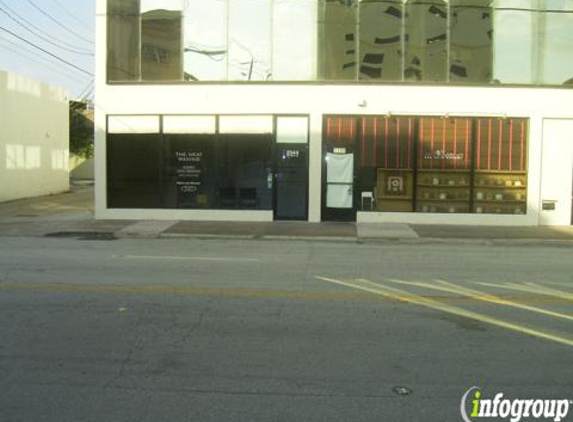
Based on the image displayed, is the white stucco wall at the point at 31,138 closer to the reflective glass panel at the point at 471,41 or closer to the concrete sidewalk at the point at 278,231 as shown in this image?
the concrete sidewalk at the point at 278,231

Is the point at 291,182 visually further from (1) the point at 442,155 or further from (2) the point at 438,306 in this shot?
(2) the point at 438,306

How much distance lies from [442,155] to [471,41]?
3220mm

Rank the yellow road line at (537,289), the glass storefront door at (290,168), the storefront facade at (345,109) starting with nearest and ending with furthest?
the yellow road line at (537,289)
the storefront facade at (345,109)
the glass storefront door at (290,168)

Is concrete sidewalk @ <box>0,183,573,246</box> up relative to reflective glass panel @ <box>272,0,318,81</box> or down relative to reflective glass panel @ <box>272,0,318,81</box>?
down

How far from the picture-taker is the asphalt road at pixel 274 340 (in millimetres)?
4977

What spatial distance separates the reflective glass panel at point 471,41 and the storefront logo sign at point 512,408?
616 inches

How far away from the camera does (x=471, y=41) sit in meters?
19.4

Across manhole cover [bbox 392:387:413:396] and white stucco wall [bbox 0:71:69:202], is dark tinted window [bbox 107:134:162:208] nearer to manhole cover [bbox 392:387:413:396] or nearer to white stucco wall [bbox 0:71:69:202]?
white stucco wall [bbox 0:71:69:202]

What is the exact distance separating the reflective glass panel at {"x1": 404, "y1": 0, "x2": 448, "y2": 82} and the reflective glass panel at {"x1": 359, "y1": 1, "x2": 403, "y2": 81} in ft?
0.90

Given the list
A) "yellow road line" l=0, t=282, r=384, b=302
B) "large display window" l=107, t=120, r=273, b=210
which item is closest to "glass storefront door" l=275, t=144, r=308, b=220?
"large display window" l=107, t=120, r=273, b=210

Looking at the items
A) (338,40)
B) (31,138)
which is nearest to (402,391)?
(338,40)

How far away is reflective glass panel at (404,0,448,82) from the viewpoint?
63.7 ft

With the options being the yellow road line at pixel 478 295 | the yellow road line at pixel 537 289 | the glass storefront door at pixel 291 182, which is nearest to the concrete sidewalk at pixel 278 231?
the glass storefront door at pixel 291 182

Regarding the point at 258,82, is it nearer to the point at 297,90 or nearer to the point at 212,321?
the point at 297,90
